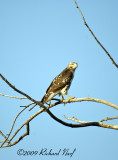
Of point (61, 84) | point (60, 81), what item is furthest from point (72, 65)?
point (61, 84)

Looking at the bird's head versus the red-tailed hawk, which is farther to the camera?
the bird's head

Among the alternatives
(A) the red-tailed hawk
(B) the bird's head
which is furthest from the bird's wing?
(B) the bird's head

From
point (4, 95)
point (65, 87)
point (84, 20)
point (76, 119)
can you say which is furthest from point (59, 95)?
point (84, 20)

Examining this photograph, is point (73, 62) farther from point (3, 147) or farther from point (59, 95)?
point (3, 147)

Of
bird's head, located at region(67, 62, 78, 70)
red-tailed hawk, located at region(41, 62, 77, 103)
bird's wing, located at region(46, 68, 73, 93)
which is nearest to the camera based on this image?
red-tailed hawk, located at region(41, 62, 77, 103)

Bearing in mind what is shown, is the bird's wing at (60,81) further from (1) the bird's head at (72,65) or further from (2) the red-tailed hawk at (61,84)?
(1) the bird's head at (72,65)

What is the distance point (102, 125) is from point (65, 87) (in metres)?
3.16

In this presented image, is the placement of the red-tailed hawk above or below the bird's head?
below

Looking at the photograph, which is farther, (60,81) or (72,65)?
(72,65)

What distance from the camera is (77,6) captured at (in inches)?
135

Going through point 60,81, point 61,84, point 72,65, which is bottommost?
point 61,84

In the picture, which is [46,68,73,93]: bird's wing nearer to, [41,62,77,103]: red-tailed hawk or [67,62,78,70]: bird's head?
[41,62,77,103]: red-tailed hawk

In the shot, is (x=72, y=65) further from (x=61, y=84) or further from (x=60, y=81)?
(x=61, y=84)

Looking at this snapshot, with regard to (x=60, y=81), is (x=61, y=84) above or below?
below
